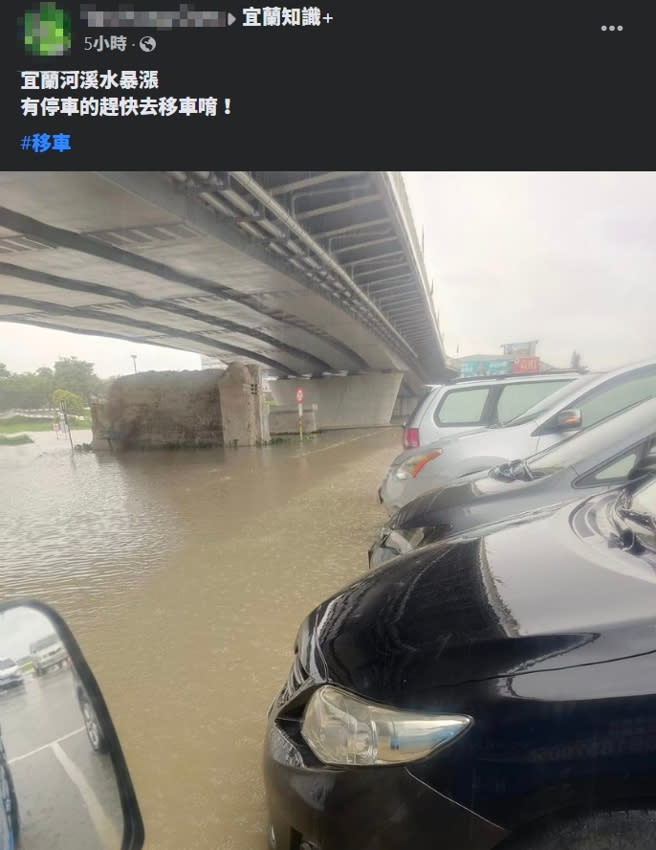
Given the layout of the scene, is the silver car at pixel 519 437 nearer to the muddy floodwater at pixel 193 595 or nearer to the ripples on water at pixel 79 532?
the muddy floodwater at pixel 193 595

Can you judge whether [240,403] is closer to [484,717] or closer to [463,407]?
[463,407]

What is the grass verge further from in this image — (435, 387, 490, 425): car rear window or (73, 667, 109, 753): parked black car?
(73, 667, 109, 753): parked black car

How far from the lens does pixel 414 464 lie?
16.8ft

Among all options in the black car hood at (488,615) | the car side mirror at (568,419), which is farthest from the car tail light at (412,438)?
the black car hood at (488,615)

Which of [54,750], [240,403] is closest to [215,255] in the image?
[240,403]

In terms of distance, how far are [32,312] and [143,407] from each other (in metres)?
9.18

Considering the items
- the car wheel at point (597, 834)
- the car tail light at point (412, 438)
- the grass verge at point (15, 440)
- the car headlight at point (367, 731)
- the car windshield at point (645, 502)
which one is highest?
the car windshield at point (645, 502)

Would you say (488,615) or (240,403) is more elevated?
(240,403)

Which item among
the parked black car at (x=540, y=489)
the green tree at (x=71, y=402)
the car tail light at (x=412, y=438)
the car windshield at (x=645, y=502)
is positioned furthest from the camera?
the green tree at (x=71, y=402)

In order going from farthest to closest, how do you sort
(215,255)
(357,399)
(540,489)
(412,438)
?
(357,399) < (215,255) < (412,438) < (540,489)

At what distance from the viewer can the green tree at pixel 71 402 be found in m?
20.2

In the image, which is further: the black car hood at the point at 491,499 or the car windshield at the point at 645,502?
the black car hood at the point at 491,499

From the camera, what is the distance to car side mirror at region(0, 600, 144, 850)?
86 cm

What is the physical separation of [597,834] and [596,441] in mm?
2747
